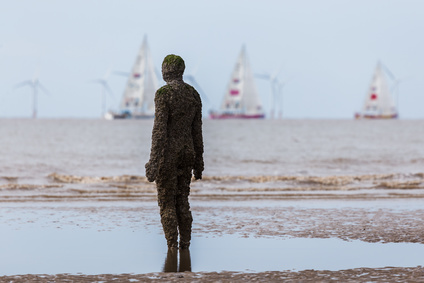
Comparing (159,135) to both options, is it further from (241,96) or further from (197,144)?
(241,96)

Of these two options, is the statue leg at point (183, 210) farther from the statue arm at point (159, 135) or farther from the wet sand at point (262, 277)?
the wet sand at point (262, 277)

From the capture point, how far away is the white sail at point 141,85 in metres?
161

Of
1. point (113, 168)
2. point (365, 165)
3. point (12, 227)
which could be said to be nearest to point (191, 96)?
point (12, 227)

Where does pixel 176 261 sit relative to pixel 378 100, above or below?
below

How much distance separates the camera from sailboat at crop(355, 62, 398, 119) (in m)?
187

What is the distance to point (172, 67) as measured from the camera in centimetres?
969

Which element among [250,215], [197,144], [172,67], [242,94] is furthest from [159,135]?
[242,94]

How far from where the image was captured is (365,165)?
4041 centimetres

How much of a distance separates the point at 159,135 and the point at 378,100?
186660 millimetres

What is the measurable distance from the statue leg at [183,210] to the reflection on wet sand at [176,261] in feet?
0.56

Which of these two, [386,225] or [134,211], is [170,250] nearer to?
[386,225]

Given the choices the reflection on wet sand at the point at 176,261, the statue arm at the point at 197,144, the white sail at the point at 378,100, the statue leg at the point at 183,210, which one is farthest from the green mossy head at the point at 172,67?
the white sail at the point at 378,100

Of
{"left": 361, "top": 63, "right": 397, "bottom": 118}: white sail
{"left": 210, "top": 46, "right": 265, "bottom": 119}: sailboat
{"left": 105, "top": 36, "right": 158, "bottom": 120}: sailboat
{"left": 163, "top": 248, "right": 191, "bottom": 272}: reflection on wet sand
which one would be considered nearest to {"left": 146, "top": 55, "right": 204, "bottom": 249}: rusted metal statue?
{"left": 163, "top": 248, "right": 191, "bottom": 272}: reflection on wet sand

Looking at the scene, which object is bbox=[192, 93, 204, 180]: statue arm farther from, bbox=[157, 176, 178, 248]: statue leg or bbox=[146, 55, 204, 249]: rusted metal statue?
bbox=[157, 176, 178, 248]: statue leg
